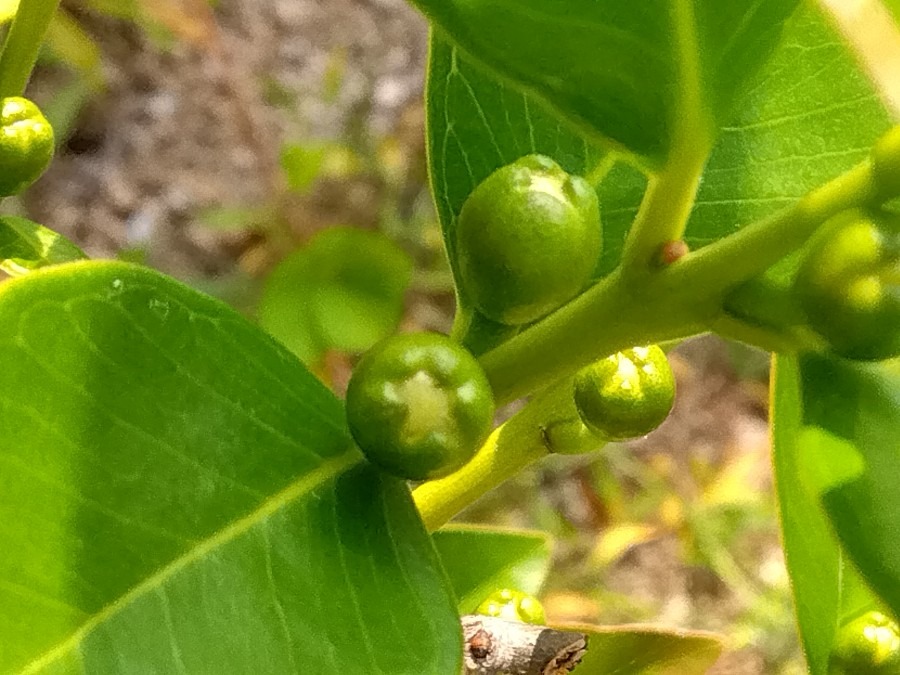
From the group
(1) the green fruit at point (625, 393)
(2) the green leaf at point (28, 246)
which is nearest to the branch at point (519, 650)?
(1) the green fruit at point (625, 393)

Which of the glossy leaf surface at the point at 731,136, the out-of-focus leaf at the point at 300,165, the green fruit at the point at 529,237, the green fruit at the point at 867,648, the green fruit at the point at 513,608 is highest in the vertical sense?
the out-of-focus leaf at the point at 300,165

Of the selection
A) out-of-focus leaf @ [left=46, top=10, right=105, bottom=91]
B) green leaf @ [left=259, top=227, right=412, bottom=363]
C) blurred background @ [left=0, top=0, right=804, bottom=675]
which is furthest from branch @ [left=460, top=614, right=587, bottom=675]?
out-of-focus leaf @ [left=46, top=10, right=105, bottom=91]

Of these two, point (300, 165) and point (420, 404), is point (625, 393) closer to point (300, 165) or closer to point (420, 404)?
point (420, 404)

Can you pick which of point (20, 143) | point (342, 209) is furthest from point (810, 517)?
point (342, 209)

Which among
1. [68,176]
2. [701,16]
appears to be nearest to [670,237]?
[701,16]

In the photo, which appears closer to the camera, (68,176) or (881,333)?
(881,333)

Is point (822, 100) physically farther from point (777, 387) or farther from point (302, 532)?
point (302, 532)

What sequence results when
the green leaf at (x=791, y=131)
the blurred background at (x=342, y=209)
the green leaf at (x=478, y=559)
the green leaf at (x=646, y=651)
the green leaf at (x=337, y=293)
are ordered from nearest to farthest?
the green leaf at (x=791, y=131) → the green leaf at (x=646, y=651) → the green leaf at (x=478, y=559) → the green leaf at (x=337, y=293) → the blurred background at (x=342, y=209)

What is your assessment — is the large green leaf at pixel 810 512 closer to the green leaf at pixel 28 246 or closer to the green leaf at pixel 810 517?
the green leaf at pixel 810 517
